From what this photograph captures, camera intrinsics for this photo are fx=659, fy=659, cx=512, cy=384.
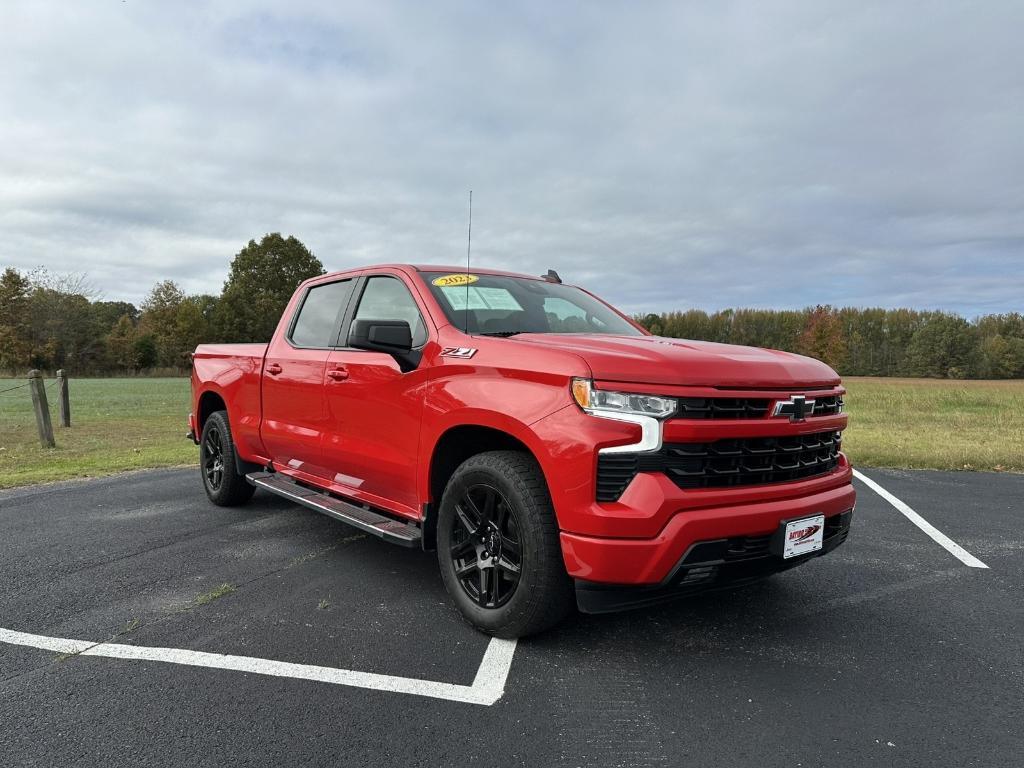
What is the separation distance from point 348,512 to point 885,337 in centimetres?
8219

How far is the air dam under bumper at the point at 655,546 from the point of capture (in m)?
2.63

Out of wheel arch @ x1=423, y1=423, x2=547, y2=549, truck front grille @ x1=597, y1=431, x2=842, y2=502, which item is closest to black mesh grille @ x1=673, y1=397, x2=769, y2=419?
truck front grille @ x1=597, y1=431, x2=842, y2=502

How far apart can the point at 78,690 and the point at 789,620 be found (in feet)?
10.9

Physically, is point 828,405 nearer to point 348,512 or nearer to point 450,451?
point 450,451

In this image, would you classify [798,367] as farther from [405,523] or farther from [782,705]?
[405,523]

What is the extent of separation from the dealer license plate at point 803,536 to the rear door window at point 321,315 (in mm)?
3054

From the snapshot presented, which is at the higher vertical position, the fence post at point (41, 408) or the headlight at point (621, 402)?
the headlight at point (621, 402)

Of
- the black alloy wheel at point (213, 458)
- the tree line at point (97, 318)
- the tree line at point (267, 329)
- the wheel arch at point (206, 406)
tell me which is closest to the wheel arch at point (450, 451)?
the black alloy wheel at point (213, 458)

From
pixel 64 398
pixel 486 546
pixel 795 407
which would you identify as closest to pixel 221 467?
pixel 486 546

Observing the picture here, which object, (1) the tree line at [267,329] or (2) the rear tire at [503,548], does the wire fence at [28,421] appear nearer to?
(2) the rear tire at [503,548]

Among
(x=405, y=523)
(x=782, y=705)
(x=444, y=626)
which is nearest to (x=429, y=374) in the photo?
(x=405, y=523)

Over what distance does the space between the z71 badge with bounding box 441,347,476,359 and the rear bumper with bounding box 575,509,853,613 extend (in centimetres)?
123

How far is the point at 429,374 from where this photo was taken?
350 centimetres

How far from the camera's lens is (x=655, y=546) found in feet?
8.59
